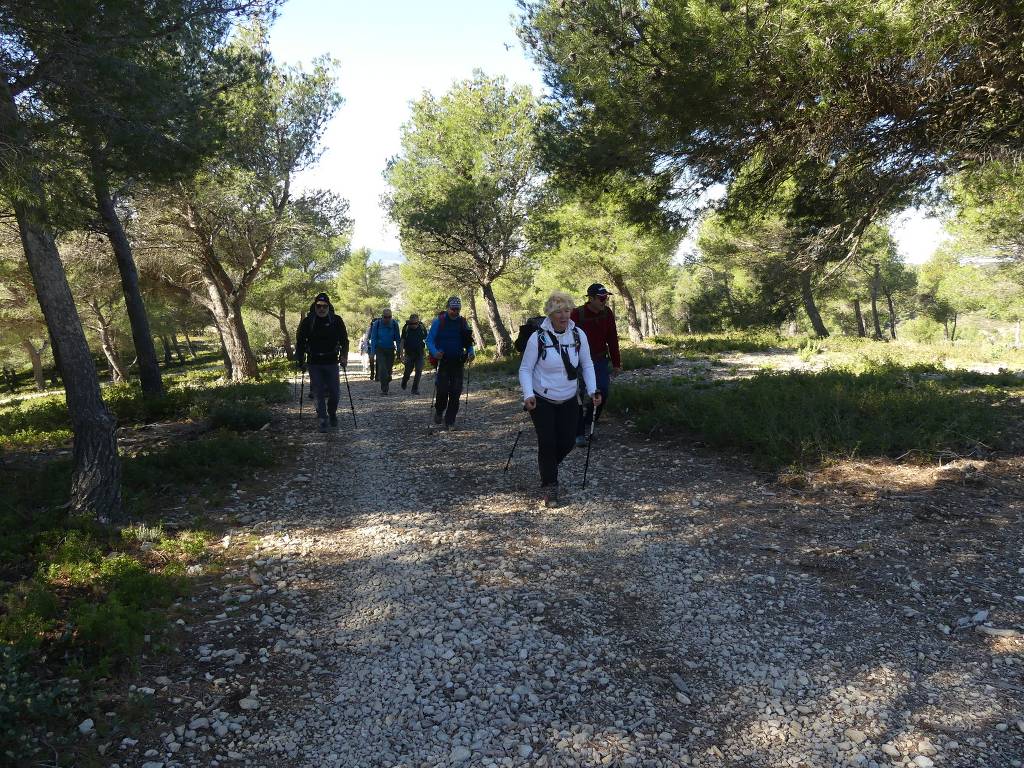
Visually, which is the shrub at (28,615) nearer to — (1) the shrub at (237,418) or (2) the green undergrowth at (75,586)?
(2) the green undergrowth at (75,586)

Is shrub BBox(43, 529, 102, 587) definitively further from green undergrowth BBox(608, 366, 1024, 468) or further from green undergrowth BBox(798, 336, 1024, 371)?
green undergrowth BBox(798, 336, 1024, 371)

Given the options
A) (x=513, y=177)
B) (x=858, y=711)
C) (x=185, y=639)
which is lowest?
(x=858, y=711)

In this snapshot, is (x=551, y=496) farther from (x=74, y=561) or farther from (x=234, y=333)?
(x=234, y=333)

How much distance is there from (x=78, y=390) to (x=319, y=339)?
13.6 ft

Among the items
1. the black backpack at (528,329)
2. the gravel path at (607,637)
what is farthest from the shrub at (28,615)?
the black backpack at (528,329)

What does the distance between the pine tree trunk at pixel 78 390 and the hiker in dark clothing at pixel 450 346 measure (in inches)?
190

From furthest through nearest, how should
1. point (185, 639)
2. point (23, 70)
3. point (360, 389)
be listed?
point (360, 389) → point (23, 70) → point (185, 639)

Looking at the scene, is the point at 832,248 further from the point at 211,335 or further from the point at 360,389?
the point at 211,335

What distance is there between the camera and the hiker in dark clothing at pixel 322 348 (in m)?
9.56

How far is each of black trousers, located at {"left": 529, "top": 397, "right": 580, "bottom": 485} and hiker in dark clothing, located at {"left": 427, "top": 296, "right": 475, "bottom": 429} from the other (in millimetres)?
3462

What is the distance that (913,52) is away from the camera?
19.7 feet

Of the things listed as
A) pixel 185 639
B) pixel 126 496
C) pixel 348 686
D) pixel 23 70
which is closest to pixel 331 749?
pixel 348 686

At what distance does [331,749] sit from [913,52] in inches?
327

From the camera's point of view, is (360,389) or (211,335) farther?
(211,335)
